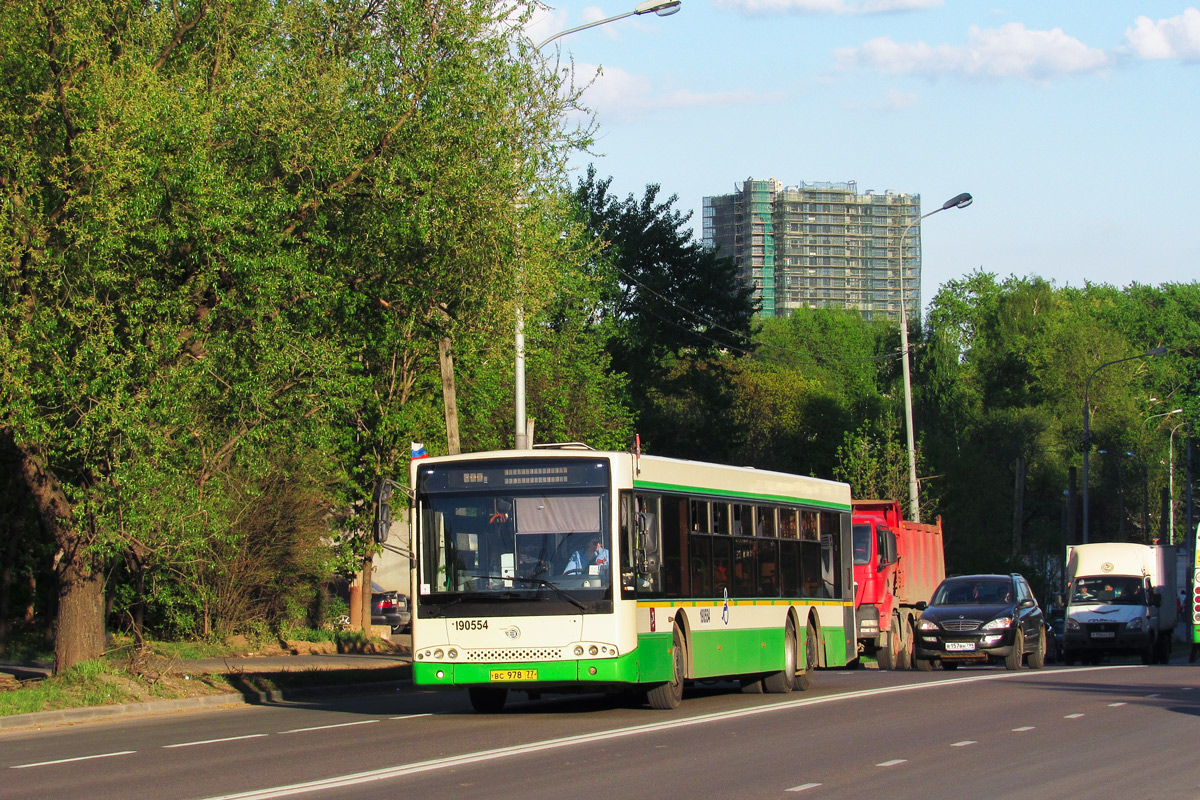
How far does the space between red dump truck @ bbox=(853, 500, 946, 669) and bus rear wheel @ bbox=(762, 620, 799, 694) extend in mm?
8230

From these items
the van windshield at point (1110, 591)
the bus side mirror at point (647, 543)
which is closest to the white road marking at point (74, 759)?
the bus side mirror at point (647, 543)

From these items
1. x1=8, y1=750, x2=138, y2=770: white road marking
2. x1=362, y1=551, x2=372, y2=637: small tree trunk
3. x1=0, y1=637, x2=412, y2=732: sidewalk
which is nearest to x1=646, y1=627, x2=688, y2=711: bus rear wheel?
x1=8, y1=750, x2=138, y2=770: white road marking

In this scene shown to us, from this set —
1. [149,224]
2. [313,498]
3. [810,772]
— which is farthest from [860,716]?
[313,498]

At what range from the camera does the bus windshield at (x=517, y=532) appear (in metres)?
15.4

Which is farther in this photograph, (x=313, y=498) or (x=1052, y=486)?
(x=1052, y=486)

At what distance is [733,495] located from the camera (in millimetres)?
18453

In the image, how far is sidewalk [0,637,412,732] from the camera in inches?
691

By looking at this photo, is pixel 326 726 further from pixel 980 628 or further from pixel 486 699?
pixel 980 628

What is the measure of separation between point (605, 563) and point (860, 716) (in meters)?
3.32

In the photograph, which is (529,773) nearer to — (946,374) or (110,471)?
(110,471)

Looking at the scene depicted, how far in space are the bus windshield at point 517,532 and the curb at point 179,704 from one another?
4998mm

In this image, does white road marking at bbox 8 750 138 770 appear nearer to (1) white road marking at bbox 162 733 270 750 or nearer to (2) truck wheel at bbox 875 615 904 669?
(1) white road marking at bbox 162 733 270 750

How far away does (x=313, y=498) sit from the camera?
29.4 meters

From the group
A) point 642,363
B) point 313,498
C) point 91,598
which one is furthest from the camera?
point 642,363
